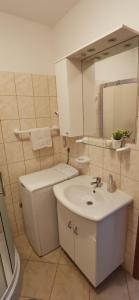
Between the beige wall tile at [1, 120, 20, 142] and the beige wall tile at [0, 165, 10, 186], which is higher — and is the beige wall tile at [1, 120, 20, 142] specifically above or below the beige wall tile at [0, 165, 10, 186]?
above

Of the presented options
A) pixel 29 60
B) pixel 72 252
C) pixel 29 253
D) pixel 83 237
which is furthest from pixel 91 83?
pixel 29 253

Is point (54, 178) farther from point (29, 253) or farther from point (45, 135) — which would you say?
point (29, 253)

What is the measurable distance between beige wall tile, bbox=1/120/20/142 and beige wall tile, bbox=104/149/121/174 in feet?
3.11

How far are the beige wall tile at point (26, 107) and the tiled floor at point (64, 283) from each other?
1.49 meters

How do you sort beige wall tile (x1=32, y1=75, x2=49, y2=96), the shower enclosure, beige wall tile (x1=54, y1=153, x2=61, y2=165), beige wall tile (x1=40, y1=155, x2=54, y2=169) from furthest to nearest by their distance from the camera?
beige wall tile (x1=54, y1=153, x2=61, y2=165) → beige wall tile (x1=40, y1=155, x2=54, y2=169) → beige wall tile (x1=32, y1=75, x2=49, y2=96) → the shower enclosure

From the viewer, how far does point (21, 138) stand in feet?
5.74

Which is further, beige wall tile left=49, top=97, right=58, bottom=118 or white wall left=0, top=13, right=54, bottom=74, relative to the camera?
beige wall tile left=49, top=97, right=58, bottom=118

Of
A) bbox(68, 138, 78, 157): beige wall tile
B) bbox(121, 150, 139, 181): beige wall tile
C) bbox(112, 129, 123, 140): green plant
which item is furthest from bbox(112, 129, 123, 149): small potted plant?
bbox(68, 138, 78, 157): beige wall tile

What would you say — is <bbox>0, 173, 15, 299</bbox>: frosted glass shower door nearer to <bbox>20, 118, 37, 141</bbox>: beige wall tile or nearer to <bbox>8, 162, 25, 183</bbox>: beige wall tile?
<bbox>8, 162, 25, 183</bbox>: beige wall tile

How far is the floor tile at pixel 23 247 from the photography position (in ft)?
5.63

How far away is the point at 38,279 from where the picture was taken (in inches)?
57.5

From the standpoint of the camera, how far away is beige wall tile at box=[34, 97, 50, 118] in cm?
179

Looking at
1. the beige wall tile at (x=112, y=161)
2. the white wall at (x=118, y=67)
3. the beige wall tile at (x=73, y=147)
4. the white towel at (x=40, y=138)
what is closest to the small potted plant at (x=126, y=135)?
the beige wall tile at (x=112, y=161)

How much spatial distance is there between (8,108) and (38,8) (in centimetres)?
93
